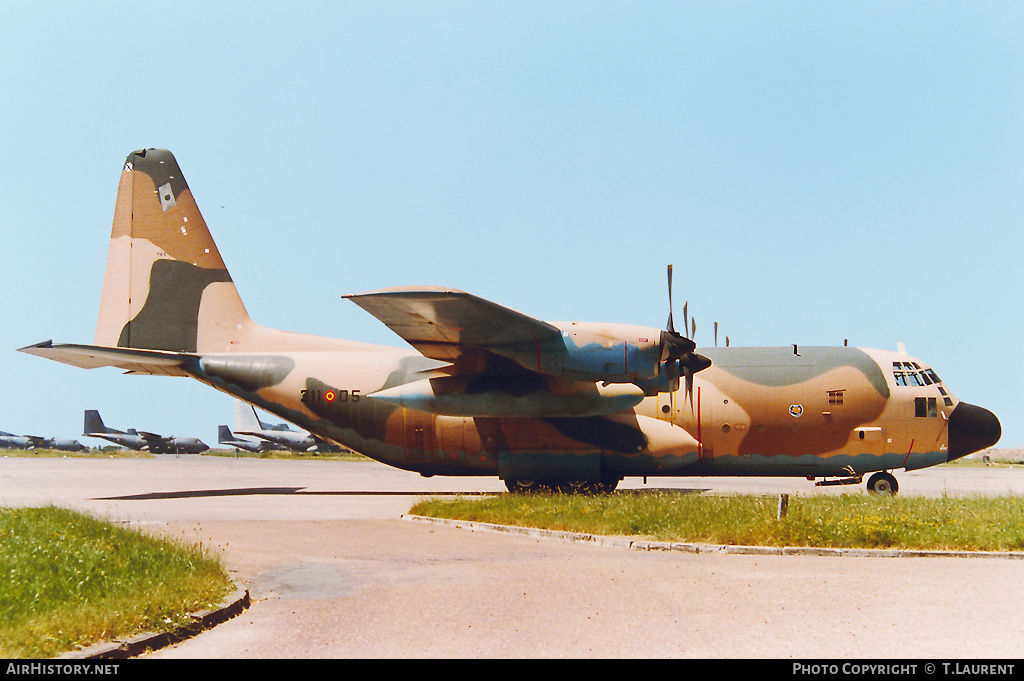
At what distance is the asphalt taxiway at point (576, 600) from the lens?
6.55 metres

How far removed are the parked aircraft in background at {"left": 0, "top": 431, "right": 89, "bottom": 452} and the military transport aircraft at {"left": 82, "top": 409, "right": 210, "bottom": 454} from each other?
14.5m

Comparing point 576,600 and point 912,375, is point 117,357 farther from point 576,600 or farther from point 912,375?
point 912,375

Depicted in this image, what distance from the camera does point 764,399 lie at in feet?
70.5

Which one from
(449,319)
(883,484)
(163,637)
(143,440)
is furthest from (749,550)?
(143,440)

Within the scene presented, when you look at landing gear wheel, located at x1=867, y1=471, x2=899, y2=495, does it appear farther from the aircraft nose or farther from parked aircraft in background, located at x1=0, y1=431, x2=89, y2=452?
parked aircraft in background, located at x1=0, y1=431, x2=89, y2=452

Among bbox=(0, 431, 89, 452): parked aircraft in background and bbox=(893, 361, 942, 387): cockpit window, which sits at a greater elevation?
bbox=(893, 361, 942, 387): cockpit window

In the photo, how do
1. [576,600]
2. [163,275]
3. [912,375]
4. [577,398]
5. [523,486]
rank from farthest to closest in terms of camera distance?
[163,275]
[523,486]
[912,375]
[577,398]
[576,600]

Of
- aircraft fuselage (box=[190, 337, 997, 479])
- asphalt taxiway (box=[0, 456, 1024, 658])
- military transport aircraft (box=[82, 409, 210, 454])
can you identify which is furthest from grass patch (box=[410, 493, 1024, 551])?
military transport aircraft (box=[82, 409, 210, 454])

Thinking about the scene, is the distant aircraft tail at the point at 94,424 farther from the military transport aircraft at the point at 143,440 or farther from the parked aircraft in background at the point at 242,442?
the parked aircraft in background at the point at 242,442

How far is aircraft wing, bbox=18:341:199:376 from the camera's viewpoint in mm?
20969

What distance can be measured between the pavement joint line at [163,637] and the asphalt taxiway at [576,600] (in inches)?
6.0

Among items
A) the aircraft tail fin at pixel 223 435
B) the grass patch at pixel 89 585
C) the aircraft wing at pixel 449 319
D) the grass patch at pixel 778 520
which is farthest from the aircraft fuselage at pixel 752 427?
the aircraft tail fin at pixel 223 435

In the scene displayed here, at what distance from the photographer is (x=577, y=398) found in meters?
20.4

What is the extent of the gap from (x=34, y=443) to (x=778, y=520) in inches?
3706
